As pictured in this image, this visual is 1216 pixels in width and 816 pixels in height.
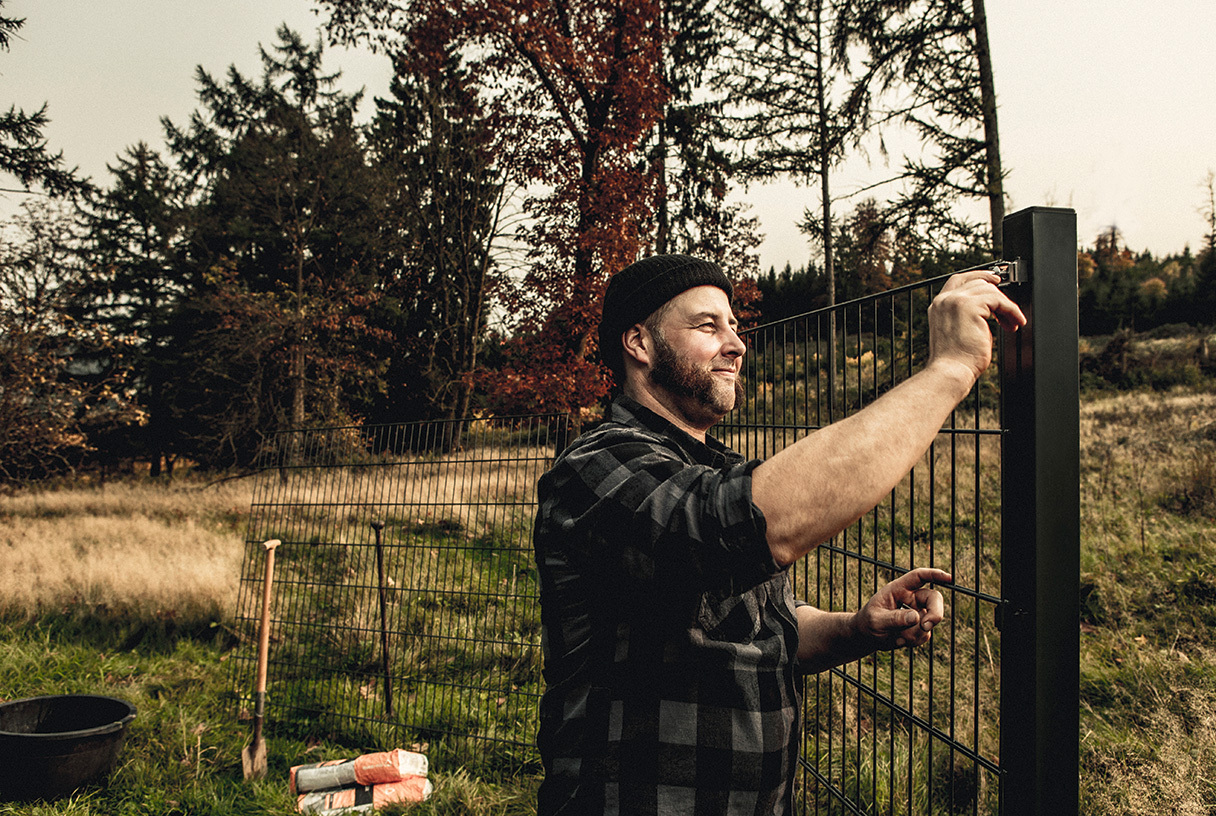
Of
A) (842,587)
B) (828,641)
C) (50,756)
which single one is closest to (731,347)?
(828,641)

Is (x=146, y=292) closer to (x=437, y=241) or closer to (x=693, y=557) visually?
(x=437, y=241)

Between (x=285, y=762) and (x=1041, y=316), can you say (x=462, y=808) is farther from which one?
(x=1041, y=316)

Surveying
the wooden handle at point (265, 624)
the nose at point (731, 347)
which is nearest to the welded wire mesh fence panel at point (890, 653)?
the nose at point (731, 347)

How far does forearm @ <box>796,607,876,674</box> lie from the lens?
157cm

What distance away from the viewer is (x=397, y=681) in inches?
185

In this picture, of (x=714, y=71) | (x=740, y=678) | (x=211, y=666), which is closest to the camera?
(x=740, y=678)

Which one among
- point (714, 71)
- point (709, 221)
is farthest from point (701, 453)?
point (709, 221)

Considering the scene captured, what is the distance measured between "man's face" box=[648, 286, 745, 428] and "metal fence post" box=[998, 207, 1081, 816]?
0.57m

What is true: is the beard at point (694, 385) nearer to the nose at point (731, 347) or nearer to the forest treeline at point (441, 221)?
the nose at point (731, 347)

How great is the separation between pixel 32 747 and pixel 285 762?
1.29 metres

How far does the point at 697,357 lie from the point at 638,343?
0.16 m

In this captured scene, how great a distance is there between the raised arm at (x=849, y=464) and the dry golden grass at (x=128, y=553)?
278 inches

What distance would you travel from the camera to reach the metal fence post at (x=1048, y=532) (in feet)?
3.58

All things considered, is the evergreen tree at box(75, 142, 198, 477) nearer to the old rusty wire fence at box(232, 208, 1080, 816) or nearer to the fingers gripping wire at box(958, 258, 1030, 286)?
the old rusty wire fence at box(232, 208, 1080, 816)
